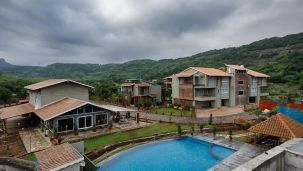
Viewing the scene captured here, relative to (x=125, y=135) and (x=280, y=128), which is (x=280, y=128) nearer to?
(x=280, y=128)

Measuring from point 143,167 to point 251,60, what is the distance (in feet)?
348

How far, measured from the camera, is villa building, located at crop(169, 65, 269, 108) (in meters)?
43.2

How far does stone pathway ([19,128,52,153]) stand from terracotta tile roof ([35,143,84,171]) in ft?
24.3

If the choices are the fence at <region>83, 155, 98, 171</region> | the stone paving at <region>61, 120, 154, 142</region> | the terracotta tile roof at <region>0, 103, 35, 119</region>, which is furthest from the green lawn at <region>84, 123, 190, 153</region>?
the terracotta tile roof at <region>0, 103, 35, 119</region>

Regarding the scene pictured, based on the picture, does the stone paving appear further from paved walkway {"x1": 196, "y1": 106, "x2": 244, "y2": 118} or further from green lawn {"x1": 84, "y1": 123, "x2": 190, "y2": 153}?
paved walkway {"x1": 196, "y1": 106, "x2": 244, "y2": 118}

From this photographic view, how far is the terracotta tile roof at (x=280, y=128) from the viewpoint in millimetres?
16156

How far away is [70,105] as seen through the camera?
23.7 meters

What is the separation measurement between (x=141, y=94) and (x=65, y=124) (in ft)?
90.1

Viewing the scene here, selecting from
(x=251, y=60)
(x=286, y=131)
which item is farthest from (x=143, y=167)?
(x=251, y=60)

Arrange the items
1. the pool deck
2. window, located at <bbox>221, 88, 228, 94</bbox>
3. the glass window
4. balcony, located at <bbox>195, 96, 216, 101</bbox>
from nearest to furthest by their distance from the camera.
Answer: the pool deck, the glass window, balcony, located at <bbox>195, 96, 216, 101</bbox>, window, located at <bbox>221, 88, 228, 94</bbox>

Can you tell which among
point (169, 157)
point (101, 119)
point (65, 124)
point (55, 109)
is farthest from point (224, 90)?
point (55, 109)

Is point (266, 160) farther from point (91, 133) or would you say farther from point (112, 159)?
point (91, 133)

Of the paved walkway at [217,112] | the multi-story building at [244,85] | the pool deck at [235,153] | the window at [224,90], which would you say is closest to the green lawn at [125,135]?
the pool deck at [235,153]

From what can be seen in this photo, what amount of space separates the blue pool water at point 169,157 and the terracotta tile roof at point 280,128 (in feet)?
10.7
